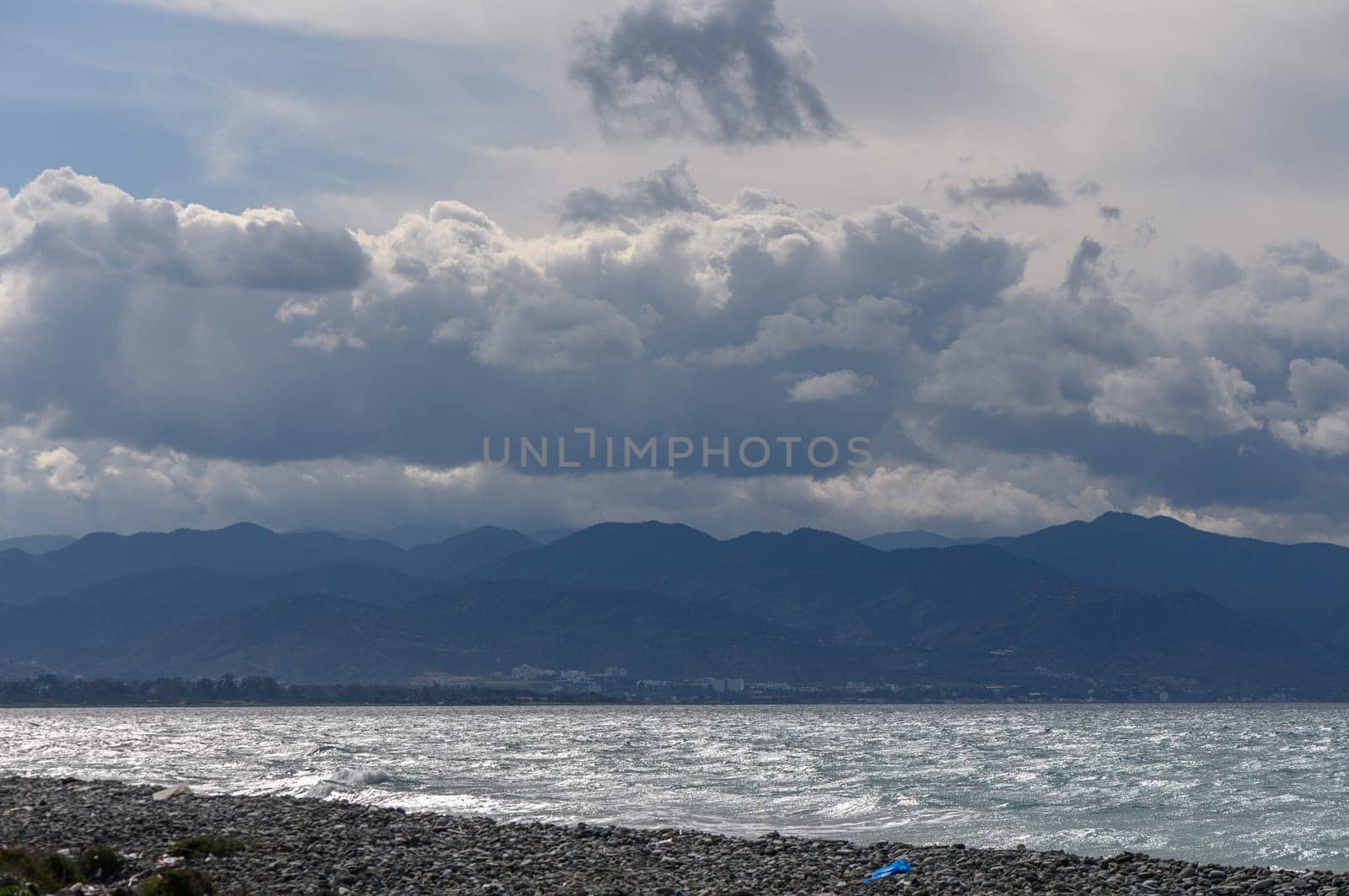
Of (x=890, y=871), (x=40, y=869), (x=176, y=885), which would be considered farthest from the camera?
(x=890, y=871)

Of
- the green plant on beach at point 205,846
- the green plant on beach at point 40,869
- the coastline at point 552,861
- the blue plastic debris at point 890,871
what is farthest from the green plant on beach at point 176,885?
the blue plastic debris at point 890,871

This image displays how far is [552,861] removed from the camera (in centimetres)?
4022

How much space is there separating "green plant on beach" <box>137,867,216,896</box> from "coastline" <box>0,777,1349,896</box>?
3.34 feet

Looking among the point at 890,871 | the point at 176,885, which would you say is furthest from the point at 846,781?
the point at 176,885

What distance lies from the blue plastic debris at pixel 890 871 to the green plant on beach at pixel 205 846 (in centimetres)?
1774

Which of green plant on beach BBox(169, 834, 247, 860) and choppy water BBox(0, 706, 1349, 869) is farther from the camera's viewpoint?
choppy water BBox(0, 706, 1349, 869)

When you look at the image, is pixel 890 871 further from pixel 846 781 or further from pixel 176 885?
pixel 846 781

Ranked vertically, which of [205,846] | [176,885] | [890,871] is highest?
[176,885]

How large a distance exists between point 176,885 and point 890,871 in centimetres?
1740

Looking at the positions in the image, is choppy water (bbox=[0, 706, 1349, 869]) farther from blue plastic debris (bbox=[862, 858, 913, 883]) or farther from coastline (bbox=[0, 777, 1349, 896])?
blue plastic debris (bbox=[862, 858, 913, 883])

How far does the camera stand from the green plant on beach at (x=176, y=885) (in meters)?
32.9

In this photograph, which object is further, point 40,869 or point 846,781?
point 846,781

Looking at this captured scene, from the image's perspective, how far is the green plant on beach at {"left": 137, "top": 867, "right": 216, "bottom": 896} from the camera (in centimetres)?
3288

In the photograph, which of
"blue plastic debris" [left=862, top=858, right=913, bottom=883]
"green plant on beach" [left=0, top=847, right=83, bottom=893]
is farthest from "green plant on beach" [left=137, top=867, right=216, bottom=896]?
"blue plastic debris" [left=862, top=858, right=913, bottom=883]
